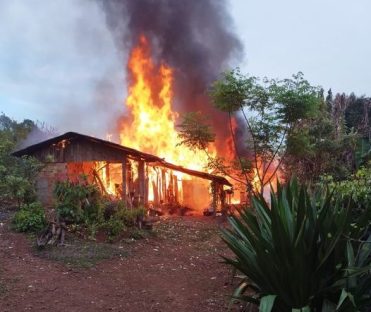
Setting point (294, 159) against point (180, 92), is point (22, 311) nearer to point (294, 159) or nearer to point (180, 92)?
point (294, 159)

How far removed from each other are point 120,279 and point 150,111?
1866 cm

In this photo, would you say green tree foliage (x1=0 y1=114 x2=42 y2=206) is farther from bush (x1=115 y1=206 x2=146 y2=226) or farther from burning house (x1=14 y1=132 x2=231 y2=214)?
bush (x1=115 y1=206 x2=146 y2=226)

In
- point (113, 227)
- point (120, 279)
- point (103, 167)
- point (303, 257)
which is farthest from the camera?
point (103, 167)

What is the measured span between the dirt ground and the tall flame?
13194mm

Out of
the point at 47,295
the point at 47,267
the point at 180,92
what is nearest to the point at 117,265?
the point at 47,267

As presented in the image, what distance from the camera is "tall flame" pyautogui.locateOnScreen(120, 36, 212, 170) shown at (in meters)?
24.5

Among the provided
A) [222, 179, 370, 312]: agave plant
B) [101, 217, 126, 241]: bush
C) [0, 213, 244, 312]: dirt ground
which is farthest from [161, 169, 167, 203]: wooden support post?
[222, 179, 370, 312]: agave plant

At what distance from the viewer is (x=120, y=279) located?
818cm

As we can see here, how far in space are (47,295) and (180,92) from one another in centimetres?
2145

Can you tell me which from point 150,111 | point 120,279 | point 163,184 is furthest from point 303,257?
point 150,111

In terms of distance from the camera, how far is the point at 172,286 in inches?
313

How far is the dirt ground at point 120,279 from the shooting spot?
6.91 metres

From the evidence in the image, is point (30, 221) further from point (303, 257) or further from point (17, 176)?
point (303, 257)

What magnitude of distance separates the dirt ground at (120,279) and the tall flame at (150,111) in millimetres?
13194
